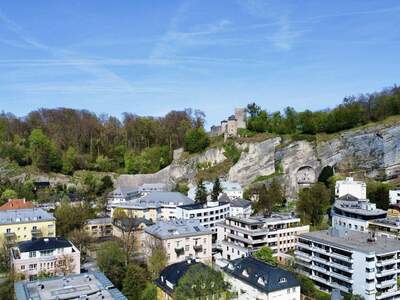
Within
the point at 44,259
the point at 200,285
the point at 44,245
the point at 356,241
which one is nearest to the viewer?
the point at 200,285

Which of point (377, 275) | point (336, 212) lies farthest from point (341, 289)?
point (336, 212)

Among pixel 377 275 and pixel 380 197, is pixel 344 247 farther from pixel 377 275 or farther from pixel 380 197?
pixel 380 197

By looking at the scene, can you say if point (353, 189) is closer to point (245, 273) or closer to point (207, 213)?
point (207, 213)

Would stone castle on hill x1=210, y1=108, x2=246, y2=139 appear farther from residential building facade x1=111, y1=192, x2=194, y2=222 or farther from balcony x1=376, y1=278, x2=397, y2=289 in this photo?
balcony x1=376, y1=278, x2=397, y2=289

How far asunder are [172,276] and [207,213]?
17942 mm

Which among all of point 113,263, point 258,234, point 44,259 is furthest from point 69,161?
point 258,234

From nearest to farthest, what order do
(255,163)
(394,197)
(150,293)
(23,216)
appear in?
(150,293) < (23,216) < (394,197) < (255,163)

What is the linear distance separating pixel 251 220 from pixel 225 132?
1494 inches

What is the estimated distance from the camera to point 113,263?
3023cm

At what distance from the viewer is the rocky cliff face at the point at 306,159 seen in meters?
55.9

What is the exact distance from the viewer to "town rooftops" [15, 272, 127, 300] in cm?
2019

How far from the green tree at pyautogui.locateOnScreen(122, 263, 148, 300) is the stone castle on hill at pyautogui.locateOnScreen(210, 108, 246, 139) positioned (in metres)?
46.2

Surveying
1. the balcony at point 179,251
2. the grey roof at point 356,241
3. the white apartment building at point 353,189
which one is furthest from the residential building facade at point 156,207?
the grey roof at point 356,241

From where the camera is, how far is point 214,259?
120 feet
